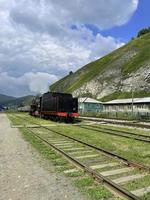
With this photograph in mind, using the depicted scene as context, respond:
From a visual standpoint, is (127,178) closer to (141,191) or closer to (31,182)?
(141,191)

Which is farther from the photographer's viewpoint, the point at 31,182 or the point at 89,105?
the point at 89,105

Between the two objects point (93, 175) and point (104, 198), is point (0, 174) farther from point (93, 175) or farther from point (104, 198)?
point (104, 198)

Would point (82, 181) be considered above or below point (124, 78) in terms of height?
below

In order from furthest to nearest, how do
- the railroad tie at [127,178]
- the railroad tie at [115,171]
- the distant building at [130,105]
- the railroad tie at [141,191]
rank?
the distant building at [130,105] → the railroad tie at [115,171] → the railroad tie at [127,178] → the railroad tie at [141,191]

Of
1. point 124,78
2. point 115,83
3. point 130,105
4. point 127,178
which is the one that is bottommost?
point 127,178

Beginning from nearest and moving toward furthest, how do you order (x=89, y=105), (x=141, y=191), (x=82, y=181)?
(x=141, y=191), (x=82, y=181), (x=89, y=105)

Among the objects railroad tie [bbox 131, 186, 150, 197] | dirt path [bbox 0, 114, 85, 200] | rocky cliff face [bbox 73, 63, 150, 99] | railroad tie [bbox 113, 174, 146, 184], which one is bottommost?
dirt path [bbox 0, 114, 85, 200]

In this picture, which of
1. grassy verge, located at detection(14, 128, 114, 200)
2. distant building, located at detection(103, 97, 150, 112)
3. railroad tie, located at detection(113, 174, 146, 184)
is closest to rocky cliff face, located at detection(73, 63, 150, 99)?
distant building, located at detection(103, 97, 150, 112)

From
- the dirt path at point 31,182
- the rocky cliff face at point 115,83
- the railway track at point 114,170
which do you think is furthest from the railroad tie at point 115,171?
the rocky cliff face at point 115,83

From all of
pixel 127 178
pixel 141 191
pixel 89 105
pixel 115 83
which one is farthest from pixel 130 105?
pixel 141 191

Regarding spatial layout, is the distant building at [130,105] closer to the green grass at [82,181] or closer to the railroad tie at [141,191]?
the green grass at [82,181]

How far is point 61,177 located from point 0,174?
1.86 metres

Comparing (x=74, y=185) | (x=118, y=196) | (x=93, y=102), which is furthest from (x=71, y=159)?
(x=93, y=102)

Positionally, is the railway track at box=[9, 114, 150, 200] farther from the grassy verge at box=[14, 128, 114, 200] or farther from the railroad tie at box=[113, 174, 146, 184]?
the grassy verge at box=[14, 128, 114, 200]
